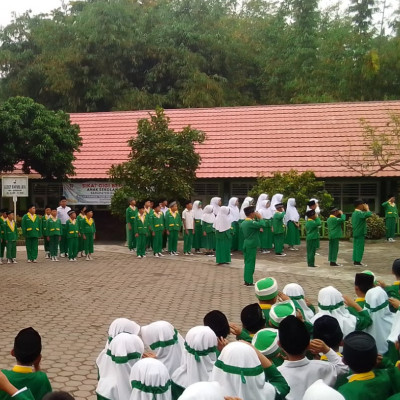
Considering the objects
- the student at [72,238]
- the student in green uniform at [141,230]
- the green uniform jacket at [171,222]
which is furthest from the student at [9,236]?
the green uniform jacket at [171,222]

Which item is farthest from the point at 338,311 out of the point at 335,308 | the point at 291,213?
the point at 291,213

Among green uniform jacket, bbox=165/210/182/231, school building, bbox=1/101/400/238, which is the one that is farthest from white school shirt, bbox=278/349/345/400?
school building, bbox=1/101/400/238

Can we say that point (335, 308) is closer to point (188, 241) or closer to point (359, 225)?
point (359, 225)

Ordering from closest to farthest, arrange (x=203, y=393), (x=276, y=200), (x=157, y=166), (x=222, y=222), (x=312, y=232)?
(x=203, y=393) < (x=222, y=222) < (x=312, y=232) < (x=276, y=200) < (x=157, y=166)

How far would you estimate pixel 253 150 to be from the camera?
72.6 ft

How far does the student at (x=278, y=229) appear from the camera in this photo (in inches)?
610

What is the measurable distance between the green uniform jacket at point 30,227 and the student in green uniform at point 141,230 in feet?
8.26

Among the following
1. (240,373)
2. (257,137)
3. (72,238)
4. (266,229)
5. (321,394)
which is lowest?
(72,238)

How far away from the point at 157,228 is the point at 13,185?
4.23 meters

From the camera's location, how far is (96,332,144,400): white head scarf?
352 cm

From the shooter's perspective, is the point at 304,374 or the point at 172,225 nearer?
the point at 304,374

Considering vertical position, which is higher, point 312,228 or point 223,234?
point 312,228

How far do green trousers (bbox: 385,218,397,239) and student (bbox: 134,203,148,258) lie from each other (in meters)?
7.67

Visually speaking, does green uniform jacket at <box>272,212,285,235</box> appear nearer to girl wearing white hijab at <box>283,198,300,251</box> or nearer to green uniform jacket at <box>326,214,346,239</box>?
girl wearing white hijab at <box>283,198,300,251</box>
